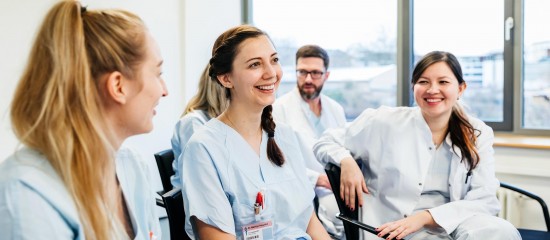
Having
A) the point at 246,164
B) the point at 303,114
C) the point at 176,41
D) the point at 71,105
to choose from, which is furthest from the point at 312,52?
the point at 71,105

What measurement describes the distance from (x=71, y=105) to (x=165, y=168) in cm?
140

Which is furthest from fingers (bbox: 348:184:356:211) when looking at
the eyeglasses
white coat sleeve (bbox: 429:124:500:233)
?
the eyeglasses

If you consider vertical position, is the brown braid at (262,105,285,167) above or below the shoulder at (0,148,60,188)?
below

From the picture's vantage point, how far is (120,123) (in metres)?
1.00

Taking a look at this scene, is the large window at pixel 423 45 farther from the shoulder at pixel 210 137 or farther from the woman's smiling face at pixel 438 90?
the shoulder at pixel 210 137

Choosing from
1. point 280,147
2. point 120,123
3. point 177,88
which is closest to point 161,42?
point 177,88

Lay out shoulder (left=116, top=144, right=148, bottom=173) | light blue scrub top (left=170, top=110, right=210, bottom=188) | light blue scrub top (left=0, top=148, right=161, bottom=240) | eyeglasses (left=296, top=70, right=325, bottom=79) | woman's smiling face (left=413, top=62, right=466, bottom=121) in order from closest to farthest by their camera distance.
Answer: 1. light blue scrub top (left=0, top=148, right=161, bottom=240)
2. shoulder (left=116, top=144, right=148, bottom=173)
3. woman's smiling face (left=413, top=62, right=466, bottom=121)
4. light blue scrub top (left=170, top=110, right=210, bottom=188)
5. eyeglasses (left=296, top=70, right=325, bottom=79)

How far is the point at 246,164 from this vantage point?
1508mm

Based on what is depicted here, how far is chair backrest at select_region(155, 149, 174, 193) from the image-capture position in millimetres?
2180

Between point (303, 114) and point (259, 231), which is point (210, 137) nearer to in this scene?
point (259, 231)

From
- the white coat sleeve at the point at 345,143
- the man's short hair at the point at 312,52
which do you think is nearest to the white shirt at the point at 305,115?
the man's short hair at the point at 312,52

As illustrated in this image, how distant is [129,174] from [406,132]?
1.19 m

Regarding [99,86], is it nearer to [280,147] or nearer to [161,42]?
[280,147]

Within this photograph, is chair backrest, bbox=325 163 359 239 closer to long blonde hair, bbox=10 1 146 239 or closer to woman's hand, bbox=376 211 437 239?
woman's hand, bbox=376 211 437 239
